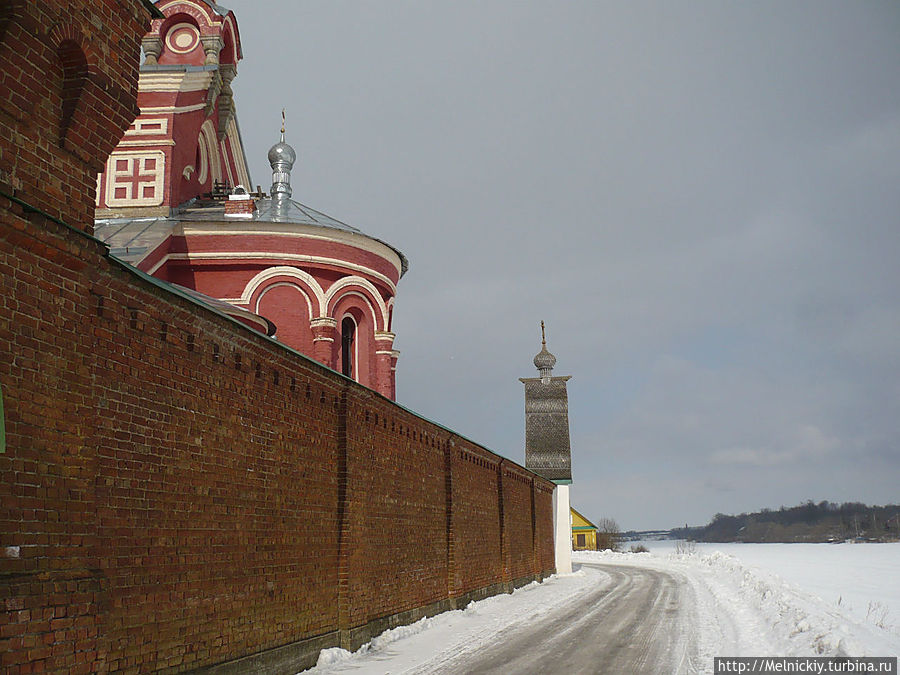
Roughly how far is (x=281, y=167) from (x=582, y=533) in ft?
167

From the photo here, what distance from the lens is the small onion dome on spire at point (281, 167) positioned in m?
24.5

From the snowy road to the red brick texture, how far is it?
215cm

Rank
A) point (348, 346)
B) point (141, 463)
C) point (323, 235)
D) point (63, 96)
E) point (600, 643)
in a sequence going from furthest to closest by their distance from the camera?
point (348, 346)
point (323, 235)
point (600, 643)
point (141, 463)
point (63, 96)

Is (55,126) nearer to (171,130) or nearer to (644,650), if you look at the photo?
(644,650)

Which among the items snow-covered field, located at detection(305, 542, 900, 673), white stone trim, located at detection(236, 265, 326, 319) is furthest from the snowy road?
white stone trim, located at detection(236, 265, 326, 319)

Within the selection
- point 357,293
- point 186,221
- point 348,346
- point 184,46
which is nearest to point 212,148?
point 184,46

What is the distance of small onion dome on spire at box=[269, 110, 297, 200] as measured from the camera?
2445cm

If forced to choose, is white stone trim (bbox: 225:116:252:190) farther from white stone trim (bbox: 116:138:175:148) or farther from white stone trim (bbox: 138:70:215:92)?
white stone trim (bbox: 116:138:175:148)

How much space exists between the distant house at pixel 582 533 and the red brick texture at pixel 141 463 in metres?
56.7

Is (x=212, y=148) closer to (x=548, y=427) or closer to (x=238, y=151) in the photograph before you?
(x=238, y=151)

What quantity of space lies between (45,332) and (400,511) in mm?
8766

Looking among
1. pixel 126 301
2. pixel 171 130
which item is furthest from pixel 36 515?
pixel 171 130

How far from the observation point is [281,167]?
2483 centimetres

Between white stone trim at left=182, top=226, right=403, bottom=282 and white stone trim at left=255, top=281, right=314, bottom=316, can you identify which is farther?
white stone trim at left=255, top=281, right=314, bottom=316
